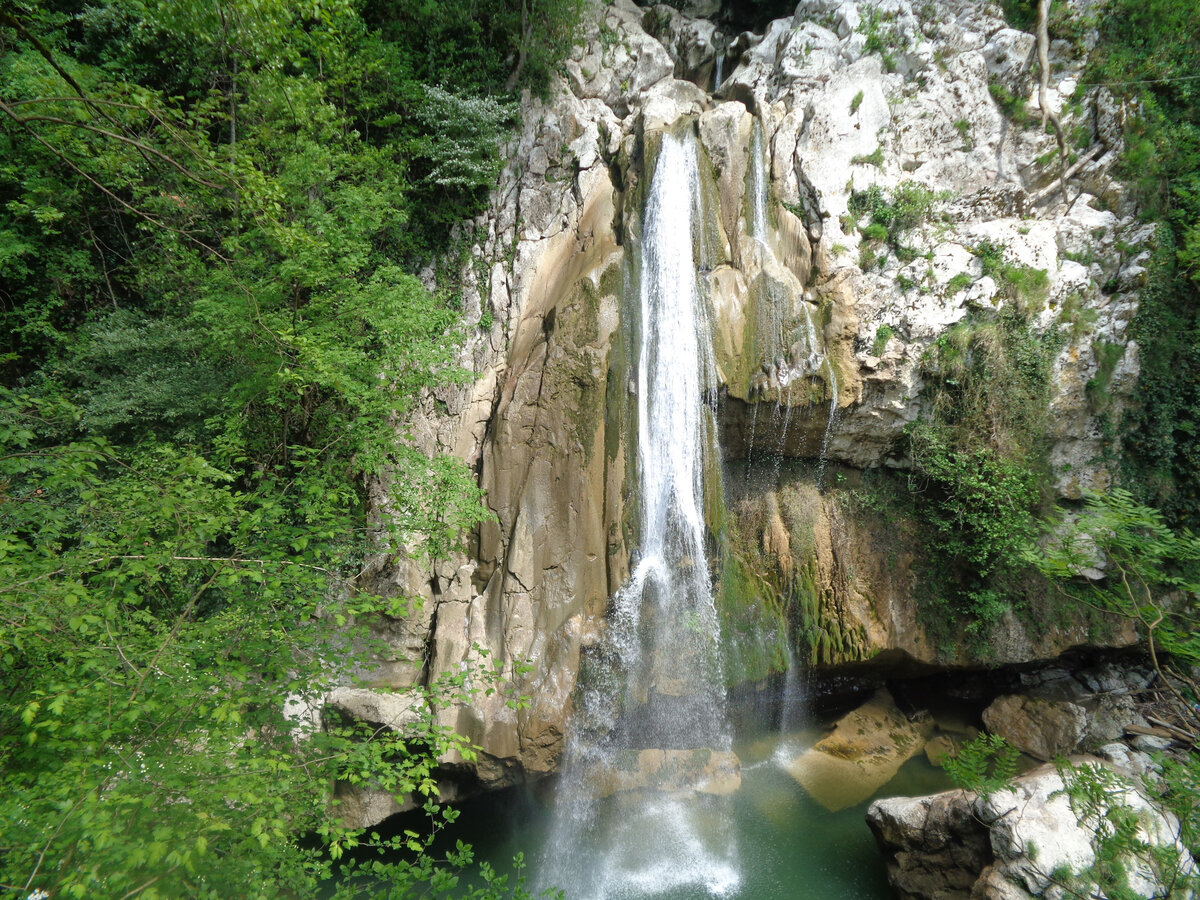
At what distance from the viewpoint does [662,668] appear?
24.8ft

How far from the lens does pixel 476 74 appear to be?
10.0m

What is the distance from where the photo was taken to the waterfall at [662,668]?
664cm

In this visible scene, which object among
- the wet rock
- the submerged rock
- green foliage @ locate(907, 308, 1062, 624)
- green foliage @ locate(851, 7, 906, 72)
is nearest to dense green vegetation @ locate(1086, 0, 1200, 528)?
green foliage @ locate(907, 308, 1062, 624)

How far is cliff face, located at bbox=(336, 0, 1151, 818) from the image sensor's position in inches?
300

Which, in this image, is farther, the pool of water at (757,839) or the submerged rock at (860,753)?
the submerged rock at (860,753)

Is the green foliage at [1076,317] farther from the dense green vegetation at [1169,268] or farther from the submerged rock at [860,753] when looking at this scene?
the submerged rock at [860,753]

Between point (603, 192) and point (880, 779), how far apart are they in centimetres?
1038

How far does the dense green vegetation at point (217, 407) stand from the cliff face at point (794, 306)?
108 centimetres

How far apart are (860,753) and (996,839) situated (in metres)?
2.92

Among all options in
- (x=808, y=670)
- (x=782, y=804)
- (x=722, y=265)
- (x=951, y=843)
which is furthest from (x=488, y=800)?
(x=722, y=265)

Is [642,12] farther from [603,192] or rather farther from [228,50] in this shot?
[228,50]

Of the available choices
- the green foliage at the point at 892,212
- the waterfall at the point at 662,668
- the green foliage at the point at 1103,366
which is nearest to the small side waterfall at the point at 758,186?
the waterfall at the point at 662,668

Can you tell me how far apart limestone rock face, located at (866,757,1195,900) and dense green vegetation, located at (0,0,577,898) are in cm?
527

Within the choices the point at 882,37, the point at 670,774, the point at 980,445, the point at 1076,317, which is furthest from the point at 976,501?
the point at 882,37
